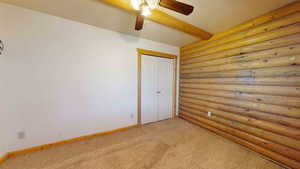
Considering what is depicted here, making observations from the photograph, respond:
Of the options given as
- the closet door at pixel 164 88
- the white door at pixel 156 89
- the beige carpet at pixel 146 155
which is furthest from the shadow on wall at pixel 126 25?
the beige carpet at pixel 146 155

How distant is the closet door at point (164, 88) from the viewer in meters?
3.38

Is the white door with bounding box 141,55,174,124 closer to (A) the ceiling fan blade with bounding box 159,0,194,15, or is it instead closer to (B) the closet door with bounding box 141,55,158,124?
(B) the closet door with bounding box 141,55,158,124

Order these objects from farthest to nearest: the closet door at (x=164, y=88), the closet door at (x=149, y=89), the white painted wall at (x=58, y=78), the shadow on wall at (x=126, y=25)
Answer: the closet door at (x=164, y=88), the closet door at (x=149, y=89), the shadow on wall at (x=126, y=25), the white painted wall at (x=58, y=78)

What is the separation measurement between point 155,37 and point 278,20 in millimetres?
2233

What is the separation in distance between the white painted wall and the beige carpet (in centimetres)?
33

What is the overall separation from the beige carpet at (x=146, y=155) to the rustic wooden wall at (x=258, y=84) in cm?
35

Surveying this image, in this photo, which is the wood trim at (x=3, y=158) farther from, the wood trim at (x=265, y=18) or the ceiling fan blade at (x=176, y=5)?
the wood trim at (x=265, y=18)

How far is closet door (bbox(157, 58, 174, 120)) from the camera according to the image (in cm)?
338

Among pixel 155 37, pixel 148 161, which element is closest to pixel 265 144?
pixel 148 161

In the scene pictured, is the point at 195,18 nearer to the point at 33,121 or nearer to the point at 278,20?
the point at 278,20

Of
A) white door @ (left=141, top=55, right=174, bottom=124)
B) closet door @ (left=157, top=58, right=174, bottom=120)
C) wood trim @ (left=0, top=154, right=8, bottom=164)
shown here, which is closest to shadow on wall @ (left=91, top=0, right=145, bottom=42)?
white door @ (left=141, top=55, right=174, bottom=124)

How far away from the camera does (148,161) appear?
5.55ft

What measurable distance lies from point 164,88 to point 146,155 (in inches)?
80.8

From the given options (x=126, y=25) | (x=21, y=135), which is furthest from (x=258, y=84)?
(x=21, y=135)
